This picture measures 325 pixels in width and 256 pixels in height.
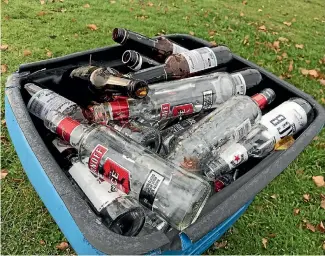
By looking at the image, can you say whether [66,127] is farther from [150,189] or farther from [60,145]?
[150,189]

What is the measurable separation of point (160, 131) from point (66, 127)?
373 mm

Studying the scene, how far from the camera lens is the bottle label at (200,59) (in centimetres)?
173

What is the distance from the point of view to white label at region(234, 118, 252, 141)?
149 cm

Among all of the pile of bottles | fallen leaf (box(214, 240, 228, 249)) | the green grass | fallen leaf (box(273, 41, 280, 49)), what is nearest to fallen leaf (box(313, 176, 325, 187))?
the green grass

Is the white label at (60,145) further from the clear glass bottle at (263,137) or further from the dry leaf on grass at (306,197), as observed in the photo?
the dry leaf on grass at (306,197)

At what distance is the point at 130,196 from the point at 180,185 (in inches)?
6.9

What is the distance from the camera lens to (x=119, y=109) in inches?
58.3

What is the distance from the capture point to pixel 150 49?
1930 mm

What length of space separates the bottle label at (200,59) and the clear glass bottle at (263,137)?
1.22ft

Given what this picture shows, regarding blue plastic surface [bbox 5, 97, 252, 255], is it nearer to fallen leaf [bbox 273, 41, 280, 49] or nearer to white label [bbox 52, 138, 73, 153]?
white label [bbox 52, 138, 73, 153]

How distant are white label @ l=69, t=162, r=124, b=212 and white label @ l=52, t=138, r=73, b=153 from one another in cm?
10

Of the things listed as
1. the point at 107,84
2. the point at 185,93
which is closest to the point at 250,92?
the point at 185,93

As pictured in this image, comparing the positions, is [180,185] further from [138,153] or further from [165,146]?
[165,146]

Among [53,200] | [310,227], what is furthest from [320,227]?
[53,200]
